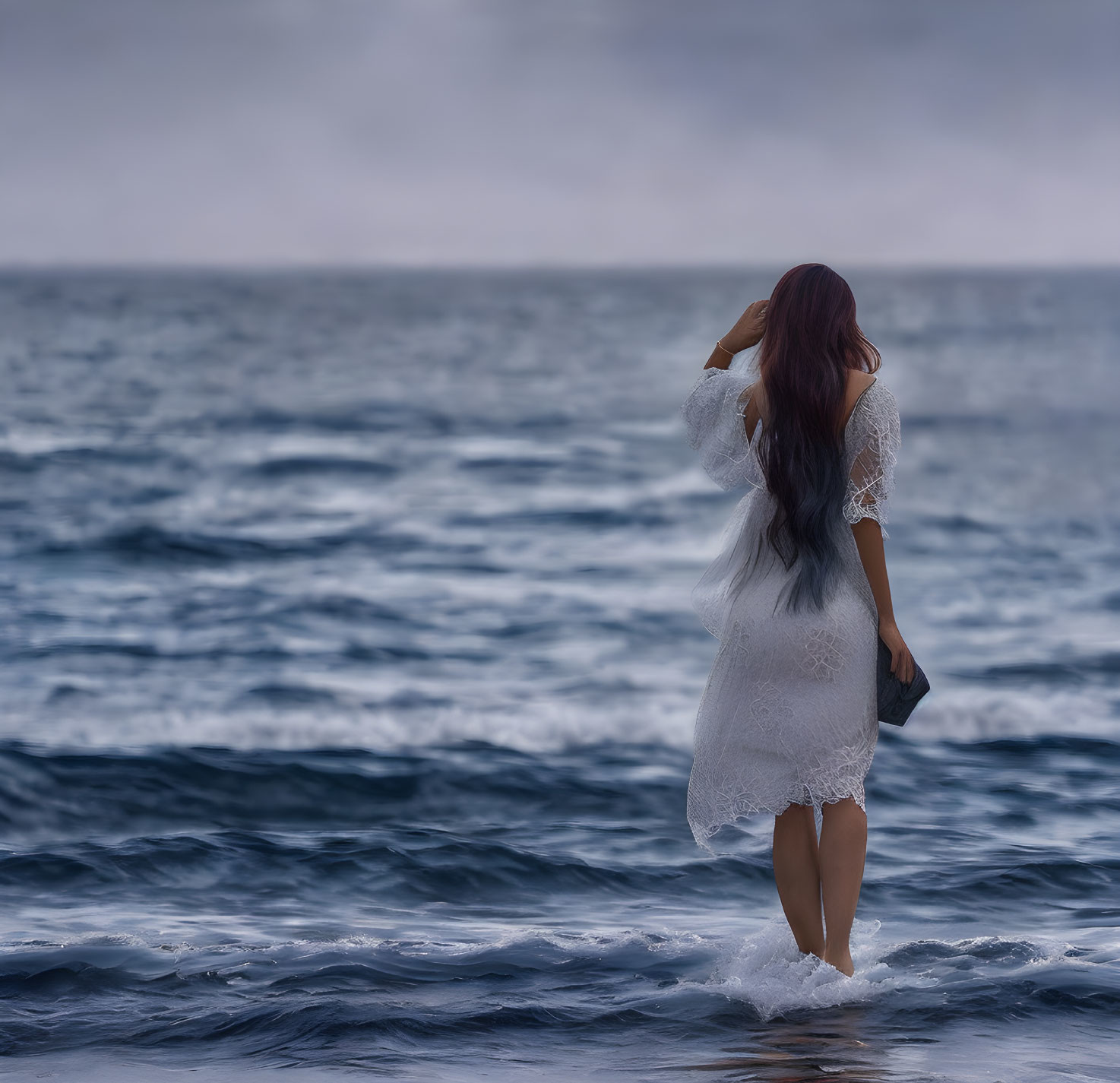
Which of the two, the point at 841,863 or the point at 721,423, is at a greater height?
A: the point at 721,423

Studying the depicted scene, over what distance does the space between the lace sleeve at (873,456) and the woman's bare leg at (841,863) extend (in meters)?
0.79

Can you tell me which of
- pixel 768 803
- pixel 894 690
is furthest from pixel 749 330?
pixel 768 803

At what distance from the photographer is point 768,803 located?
359 cm

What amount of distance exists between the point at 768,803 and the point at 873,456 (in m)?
0.98

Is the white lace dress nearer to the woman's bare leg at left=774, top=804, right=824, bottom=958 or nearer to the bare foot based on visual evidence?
the woman's bare leg at left=774, top=804, right=824, bottom=958

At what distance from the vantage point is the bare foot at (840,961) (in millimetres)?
3604

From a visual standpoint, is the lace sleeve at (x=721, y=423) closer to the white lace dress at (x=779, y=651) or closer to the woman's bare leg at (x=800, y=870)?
the white lace dress at (x=779, y=651)

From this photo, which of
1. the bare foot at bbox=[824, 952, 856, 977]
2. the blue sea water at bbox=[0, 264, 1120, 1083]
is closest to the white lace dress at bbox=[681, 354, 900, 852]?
the bare foot at bbox=[824, 952, 856, 977]

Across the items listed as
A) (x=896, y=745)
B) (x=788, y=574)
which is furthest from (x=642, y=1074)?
(x=896, y=745)

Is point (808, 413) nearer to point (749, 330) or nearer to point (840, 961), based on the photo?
point (749, 330)

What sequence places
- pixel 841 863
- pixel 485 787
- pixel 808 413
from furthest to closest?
pixel 485 787, pixel 841 863, pixel 808 413

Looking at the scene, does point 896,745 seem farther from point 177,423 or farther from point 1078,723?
point 177,423

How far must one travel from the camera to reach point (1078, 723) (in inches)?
301

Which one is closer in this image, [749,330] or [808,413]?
[808,413]
